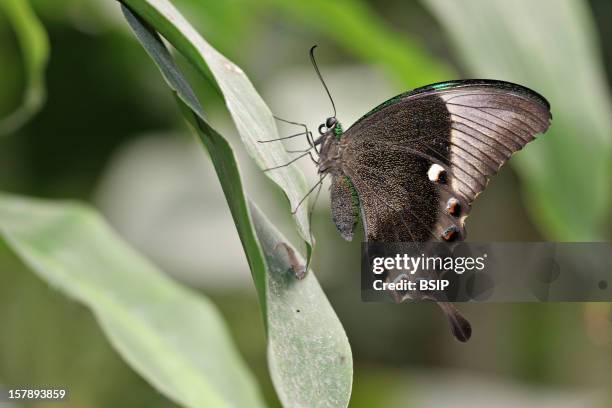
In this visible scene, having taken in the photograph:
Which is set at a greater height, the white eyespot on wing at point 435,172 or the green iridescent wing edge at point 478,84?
the green iridescent wing edge at point 478,84

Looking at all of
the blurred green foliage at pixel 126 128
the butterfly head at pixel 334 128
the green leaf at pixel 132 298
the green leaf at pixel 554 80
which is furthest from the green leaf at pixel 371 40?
the green leaf at pixel 132 298

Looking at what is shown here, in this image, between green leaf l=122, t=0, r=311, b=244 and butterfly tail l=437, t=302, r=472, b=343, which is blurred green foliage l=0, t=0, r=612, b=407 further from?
green leaf l=122, t=0, r=311, b=244

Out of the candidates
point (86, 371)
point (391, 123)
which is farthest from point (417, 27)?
point (391, 123)

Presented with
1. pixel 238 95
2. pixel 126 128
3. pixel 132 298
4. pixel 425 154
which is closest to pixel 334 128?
pixel 425 154

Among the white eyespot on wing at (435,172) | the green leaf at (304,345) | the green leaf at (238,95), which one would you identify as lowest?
the green leaf at (304,345)

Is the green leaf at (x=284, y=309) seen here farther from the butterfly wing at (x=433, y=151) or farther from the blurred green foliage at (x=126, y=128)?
the blurred green foliage at (x=126, y=128)

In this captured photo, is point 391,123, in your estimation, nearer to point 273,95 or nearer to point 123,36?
point 123,36

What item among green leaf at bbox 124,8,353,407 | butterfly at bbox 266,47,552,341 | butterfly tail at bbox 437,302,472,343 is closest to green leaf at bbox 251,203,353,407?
green leaf at bbox 124,8,353,407
